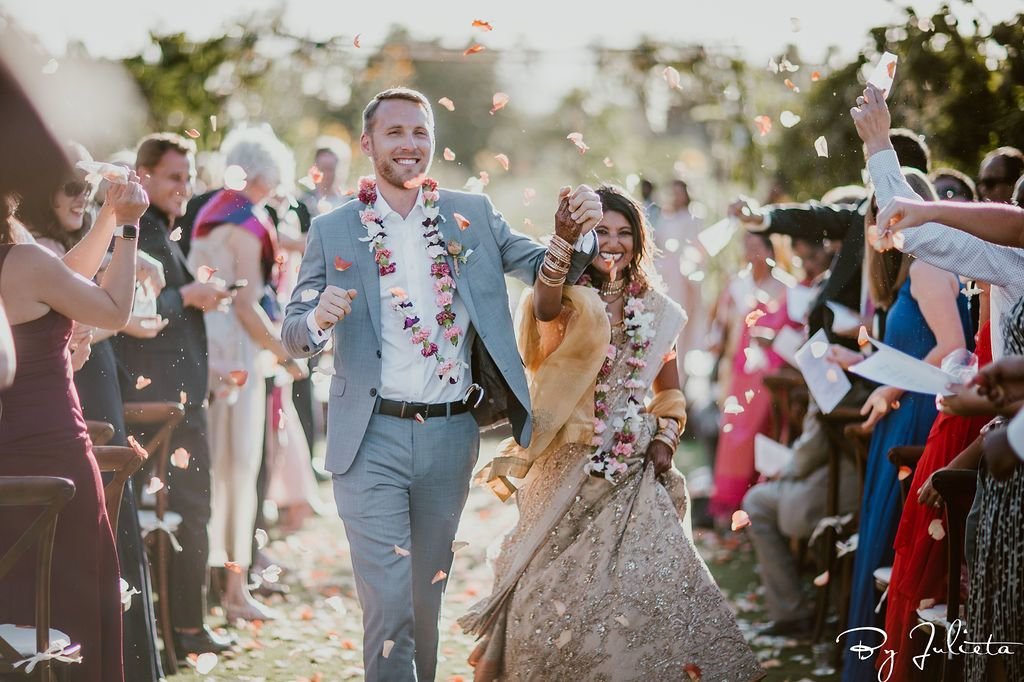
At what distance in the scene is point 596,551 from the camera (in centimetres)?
436

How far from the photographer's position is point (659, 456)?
14.6 ft

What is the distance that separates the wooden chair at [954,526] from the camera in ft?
11.9

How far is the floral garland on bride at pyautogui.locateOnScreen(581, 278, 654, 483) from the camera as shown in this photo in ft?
14.5

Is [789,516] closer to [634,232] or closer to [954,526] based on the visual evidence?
[634,232]

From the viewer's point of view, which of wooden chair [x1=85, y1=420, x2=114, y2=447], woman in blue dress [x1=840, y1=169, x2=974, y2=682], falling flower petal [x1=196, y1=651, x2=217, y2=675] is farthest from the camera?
falling flower petal [x1=196, y1=651, x2=217, y2=675]

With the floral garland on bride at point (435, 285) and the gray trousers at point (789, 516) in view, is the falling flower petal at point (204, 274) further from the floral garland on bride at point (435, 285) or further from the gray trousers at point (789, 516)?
the gray trousers at point (789, 516)

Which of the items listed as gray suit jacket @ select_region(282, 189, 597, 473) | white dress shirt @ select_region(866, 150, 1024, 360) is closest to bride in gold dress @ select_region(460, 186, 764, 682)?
gray suit jacket @ select_region(282, 189, 597, 473)

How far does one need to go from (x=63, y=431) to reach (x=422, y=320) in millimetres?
1214

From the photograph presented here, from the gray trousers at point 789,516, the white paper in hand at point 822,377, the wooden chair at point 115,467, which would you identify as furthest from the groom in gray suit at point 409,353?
the gray trousers at point 789,516

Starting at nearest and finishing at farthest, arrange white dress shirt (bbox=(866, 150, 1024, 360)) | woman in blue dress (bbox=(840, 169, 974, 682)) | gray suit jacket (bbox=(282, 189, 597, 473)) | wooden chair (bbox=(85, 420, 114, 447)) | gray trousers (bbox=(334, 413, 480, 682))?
white dress shirt (bbox=(866, 150, 1024, 360)) → gray trousers (bbox=(334, 413, 480, 682)) → gray suit jacket (bbox=(282, 189, 597, 473)) → wooden chair (bbox=(85, 420, 114, 447)) → woman in blue dress (bbox=(840, 169, 974, 682))

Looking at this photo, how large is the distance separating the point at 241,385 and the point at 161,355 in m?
0.77

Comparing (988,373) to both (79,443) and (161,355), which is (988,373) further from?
(161,355)

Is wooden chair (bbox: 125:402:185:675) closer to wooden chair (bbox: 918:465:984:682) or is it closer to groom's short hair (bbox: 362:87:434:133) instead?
groom's short hair (bbox: 362:87:434:133)

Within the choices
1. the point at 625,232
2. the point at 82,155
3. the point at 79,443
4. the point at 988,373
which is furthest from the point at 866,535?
the point at 82,155
